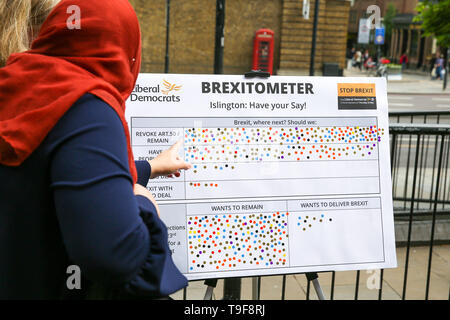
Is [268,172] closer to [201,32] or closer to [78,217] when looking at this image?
[78,217]

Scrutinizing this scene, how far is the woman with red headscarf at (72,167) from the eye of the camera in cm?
116

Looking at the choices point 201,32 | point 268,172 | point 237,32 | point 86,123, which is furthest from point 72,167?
point 237,32

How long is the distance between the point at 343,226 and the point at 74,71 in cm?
A: 163

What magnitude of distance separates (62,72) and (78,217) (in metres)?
0.36

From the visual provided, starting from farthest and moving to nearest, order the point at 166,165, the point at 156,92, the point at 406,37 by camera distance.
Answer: the point at 406,37
the point at 156,92
the point at 166,165

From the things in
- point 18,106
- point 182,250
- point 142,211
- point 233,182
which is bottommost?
point 182,250

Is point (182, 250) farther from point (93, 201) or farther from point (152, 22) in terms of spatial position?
point (152, 22)

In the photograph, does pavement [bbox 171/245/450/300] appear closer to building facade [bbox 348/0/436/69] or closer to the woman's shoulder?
the woman's shoulder

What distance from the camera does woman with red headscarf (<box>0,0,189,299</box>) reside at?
3.82 feet

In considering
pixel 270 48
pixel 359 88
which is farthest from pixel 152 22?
pixel 359 88

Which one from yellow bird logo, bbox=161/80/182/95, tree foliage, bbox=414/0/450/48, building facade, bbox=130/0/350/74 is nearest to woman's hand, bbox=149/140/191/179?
yellow bird logo, bbox=161/80/182/95

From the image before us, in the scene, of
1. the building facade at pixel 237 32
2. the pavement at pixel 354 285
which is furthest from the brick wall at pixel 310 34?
the pavement at pixel 354 285

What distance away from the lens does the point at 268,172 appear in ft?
7.79

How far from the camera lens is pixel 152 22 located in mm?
26547
